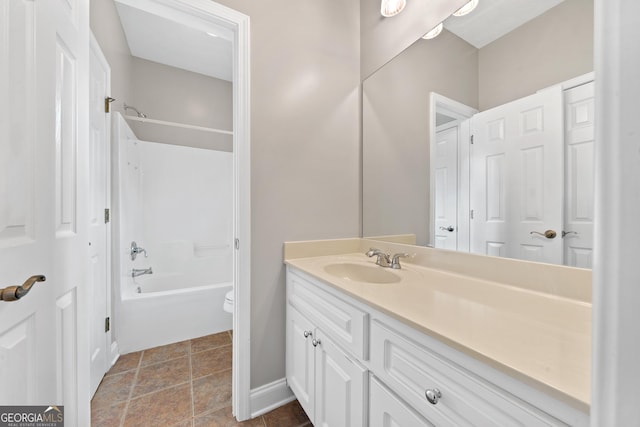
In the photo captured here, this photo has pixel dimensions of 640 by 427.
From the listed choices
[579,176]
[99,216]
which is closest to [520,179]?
[579,176]

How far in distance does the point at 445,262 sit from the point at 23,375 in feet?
4.82

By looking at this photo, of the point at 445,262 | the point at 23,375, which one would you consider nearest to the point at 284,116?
the point at 445,262

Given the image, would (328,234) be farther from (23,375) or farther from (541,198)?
(23,375)

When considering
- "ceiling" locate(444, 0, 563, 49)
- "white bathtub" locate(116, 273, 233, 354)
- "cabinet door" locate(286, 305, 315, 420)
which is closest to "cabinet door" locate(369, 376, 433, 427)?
"cabinet door" locate(286, 305, 315, 420)

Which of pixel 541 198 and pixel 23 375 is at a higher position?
pixel 541 198

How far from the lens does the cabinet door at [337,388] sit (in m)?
0.83

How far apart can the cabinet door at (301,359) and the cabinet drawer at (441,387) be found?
0.45 m

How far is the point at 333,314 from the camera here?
978mm

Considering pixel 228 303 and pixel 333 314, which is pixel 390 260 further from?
pixel 228 303

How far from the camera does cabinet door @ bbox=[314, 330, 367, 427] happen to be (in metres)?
0.83

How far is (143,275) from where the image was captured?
8.14ft

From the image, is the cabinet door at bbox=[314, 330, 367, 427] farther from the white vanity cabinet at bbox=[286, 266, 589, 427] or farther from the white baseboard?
the white baseboard

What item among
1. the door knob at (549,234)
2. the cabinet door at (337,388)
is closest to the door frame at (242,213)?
the cabinet door at (337,388)

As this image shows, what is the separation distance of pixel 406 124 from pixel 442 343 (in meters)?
1.21
